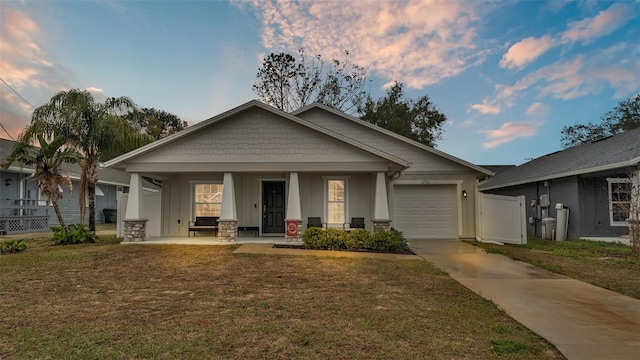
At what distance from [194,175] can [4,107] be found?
11995mm

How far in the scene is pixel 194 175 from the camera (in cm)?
1377

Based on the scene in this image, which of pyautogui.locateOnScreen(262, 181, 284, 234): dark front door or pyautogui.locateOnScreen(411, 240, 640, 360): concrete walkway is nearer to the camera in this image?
pyautogui.locateOnScreen(411, 240, 640, 360): concrete walkway

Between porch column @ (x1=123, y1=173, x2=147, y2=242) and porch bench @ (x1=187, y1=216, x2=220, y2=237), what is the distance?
179cm

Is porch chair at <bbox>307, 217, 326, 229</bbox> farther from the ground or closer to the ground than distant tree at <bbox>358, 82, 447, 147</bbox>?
closer to the ground

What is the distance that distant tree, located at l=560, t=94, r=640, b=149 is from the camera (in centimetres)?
3338

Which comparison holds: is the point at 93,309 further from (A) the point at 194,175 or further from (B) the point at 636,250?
(B) the point at 636,250

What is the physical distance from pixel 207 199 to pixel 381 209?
22.0 ft

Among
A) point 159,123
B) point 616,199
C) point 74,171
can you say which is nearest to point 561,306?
point 616,199

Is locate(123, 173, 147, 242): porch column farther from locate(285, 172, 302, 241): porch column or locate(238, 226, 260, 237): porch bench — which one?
locate(285, 172, 302, 241): porch column

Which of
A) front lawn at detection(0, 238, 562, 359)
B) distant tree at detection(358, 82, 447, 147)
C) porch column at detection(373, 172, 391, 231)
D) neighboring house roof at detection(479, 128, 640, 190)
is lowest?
front lawn at detection(0, 238, 562, 359)

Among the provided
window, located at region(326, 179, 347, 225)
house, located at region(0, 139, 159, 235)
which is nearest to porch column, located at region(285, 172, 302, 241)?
window, located at region(326, 179, 347, 225)

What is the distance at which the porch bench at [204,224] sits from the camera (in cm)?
1338

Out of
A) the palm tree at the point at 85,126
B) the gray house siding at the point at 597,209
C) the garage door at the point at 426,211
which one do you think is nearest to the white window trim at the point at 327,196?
the garage door at the point at 426,211

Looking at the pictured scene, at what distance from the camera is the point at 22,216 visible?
55.3ft
